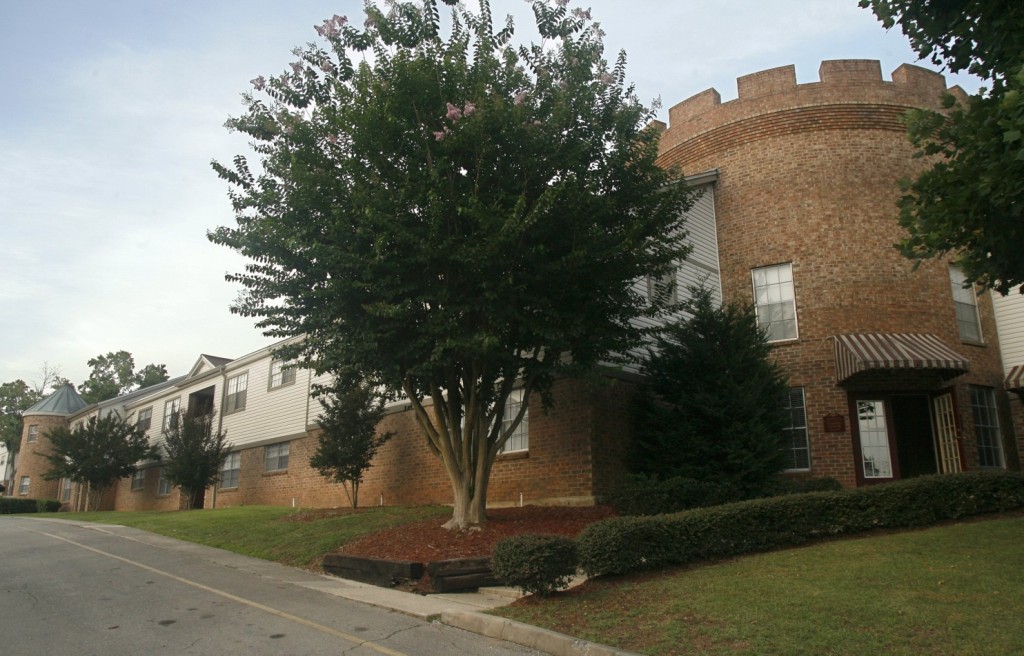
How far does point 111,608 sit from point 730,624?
750 centimetres

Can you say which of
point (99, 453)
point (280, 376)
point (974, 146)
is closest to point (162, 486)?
point (99, 453)

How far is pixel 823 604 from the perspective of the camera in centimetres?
754

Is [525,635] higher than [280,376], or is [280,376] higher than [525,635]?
[280,376]

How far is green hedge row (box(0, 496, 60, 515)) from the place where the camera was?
43.6 meters

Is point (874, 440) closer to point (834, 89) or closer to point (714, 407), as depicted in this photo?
point (714, 407)

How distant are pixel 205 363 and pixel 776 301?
28.2 metres

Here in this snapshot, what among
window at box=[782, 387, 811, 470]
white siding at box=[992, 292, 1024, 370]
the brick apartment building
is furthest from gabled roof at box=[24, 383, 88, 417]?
white siding at box=[992, 292, 1024, 370]

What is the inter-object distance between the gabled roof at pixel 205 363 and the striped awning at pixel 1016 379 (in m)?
30.9

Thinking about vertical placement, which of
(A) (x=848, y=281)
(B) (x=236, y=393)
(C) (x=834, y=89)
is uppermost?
(C) (x=834, y=89)

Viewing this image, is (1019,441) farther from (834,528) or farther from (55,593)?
(55,593)

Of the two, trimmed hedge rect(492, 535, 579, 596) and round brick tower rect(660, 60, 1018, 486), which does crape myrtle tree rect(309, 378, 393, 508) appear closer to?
round brick tower rect(660, 60, 1018, 486)

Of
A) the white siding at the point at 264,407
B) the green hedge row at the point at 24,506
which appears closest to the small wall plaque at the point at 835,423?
the white siding at the point at 264,407

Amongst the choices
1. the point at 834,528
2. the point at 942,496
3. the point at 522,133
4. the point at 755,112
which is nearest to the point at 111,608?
the point at 522,133

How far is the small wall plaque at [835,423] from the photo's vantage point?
57.3ft
